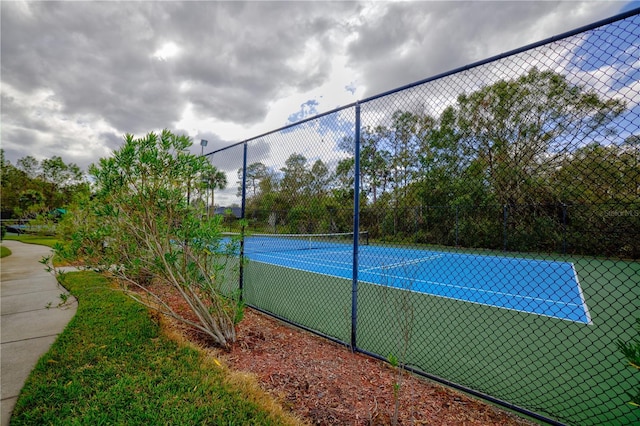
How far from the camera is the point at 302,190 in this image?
472cm

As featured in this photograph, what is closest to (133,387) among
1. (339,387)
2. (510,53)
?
(339,387)

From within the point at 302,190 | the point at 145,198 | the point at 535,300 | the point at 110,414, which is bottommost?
the point at 535,300

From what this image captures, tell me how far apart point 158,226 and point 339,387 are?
2.62 metres

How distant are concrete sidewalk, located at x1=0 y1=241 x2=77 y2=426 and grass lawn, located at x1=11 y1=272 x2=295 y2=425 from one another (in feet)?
0.43

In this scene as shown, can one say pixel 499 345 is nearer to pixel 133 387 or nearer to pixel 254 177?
pixel 133 387

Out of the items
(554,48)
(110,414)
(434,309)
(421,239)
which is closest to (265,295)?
(434,309)

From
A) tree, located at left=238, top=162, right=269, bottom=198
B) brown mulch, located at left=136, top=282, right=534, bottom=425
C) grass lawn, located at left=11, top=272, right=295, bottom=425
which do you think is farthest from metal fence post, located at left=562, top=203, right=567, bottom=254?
grass lawn, located at left=11, top=272, right=295, bottom=425

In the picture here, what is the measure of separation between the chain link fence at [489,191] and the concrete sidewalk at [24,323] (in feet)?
8.56

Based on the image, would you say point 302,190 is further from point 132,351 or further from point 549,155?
point 549,155

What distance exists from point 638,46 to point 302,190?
12.7 ft

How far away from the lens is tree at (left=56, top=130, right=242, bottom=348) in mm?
2912

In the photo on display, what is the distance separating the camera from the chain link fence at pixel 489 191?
2.38 metres

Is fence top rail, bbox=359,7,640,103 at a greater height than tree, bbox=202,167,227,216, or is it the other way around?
fence top rail, bbox=359,7,640,103

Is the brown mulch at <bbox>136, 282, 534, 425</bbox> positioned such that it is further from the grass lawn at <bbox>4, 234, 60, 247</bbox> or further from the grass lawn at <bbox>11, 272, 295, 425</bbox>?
the grass lawn at <bbox>4, 234, 60, 247</bbox>
